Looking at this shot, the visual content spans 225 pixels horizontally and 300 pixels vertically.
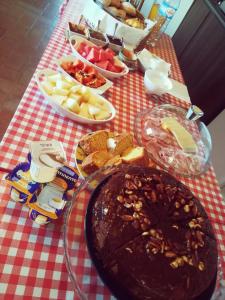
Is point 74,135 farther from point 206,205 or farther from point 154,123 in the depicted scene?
point 206,205

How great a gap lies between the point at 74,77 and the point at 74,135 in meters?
0.27

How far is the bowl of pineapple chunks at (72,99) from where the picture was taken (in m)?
0.85

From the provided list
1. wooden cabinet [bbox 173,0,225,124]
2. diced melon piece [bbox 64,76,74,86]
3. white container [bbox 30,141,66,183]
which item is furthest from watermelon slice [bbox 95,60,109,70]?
wooden cabinet [bbox 173,0,225,124]

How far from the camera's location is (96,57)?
44.3 inches

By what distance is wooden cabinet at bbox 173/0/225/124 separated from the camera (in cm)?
205

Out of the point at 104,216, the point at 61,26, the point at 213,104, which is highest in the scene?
the point at 104,216

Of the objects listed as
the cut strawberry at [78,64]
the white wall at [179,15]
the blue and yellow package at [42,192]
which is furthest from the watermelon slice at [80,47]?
the white wall at [179,15]

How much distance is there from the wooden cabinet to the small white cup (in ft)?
3.13

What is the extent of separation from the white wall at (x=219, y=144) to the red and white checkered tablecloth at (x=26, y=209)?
3.37 ft

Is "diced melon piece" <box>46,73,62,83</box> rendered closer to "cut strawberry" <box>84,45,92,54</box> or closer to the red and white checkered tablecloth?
the red and white checkered tablecloth

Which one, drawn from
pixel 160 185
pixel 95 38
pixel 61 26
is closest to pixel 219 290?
pixel 160 185

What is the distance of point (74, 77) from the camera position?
100 cm

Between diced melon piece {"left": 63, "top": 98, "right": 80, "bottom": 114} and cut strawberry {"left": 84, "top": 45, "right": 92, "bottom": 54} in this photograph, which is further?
cut strawberry {"left": 84, "top": 45, "right": 92, "bottom": 54}

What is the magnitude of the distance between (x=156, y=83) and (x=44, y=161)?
750mm
